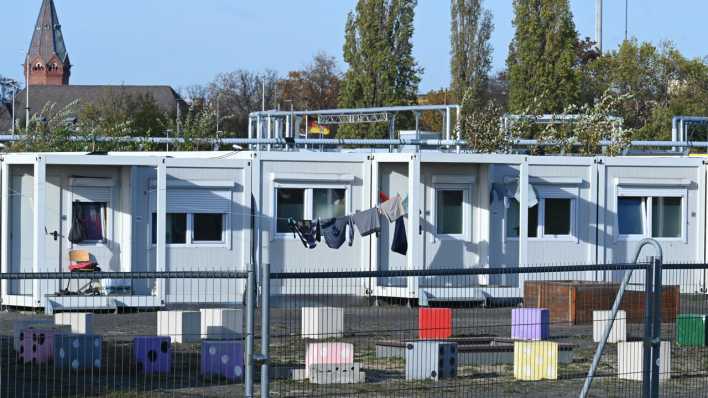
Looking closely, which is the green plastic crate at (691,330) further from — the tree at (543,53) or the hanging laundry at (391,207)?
the tree at (543,53)

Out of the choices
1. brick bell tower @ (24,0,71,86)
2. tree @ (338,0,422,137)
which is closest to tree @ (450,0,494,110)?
tree @ (338,0,422,137)

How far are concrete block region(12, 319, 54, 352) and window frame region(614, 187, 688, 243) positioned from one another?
43.3 ft

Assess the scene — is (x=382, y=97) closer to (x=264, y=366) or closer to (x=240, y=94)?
(x=240, y=94)

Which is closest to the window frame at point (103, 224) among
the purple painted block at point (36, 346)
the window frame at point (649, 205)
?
the purple painted block at point (36, 346)

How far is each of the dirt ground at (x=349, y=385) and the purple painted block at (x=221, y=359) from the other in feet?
0.37

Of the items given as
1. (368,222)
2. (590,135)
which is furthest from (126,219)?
(590,135)

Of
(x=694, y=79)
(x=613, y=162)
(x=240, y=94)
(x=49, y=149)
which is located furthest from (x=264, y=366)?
(x=240, y=94)

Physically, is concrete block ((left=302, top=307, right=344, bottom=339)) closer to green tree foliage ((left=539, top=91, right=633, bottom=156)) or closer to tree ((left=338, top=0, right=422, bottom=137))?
green tree foliage ((left=539, top=91, right=633, bottom=156))

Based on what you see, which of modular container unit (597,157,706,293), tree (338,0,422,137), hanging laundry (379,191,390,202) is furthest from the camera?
tree (338,0,422,137)

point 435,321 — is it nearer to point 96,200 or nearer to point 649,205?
point 96,200

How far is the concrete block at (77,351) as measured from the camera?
1342 cm

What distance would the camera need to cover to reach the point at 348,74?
65625 millimetres

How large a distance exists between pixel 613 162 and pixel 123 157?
393 inches

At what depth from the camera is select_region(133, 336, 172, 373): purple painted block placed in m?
13.9
